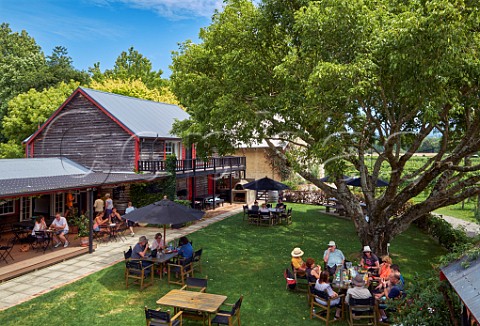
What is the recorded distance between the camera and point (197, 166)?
2555cm

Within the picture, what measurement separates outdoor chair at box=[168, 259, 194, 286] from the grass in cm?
41

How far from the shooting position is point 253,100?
14.3m

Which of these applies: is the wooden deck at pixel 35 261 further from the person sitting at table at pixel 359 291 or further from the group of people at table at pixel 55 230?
the person sitting at table at pixel 359 291

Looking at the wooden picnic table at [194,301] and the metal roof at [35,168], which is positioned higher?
the metal roof at [35,168]

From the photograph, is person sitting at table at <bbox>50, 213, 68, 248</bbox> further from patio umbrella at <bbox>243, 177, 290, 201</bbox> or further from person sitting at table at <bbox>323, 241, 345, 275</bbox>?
patio umbrella at <bbox>243, 177, 290, 201</bbox>

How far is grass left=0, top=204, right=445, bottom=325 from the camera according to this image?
8477mm

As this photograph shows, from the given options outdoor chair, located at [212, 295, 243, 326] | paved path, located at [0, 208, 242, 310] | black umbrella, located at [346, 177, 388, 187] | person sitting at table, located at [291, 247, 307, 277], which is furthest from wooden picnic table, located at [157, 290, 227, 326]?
black umbrella, located at [346, 177, 388, 187]

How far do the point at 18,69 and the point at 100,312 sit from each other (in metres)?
41.7

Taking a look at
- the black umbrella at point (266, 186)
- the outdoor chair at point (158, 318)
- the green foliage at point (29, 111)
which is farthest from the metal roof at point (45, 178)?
the green foliage at point (29, 111)

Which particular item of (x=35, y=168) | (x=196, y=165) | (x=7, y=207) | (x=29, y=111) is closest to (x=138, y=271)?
(x=35, y=168)

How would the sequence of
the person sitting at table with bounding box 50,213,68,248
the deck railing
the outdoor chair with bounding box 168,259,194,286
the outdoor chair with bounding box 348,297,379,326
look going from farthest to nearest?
1. the deck railing
2. the person sitting at table with bounding box 50,213,68,248
3. the outdoor chair with bounding box 168,259,194,286
4. the outdoor chair with bounding box 348,297,379,326

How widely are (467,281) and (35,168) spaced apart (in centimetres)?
1921

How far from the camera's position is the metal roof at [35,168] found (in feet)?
54.3

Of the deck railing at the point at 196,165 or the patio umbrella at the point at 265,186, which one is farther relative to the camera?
the deck railing at the point at 196,165
